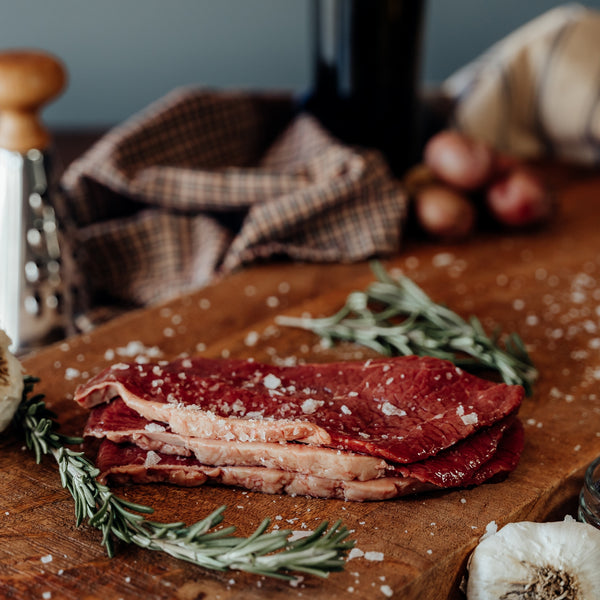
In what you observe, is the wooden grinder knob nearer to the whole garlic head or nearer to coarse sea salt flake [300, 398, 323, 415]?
the whole garlic head

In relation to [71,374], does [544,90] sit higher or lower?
higher

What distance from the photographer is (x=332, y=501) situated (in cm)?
95

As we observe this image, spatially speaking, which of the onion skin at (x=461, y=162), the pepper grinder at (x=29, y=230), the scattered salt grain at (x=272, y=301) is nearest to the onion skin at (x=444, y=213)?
the onion skin at (x=461, y=162)

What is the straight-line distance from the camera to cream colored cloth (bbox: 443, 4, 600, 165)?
6.79 ft

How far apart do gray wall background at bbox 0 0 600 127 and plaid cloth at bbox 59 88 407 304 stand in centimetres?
91

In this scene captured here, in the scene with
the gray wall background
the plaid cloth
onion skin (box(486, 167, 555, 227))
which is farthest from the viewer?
the gray wall background

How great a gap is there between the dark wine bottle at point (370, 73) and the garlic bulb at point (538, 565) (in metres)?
1.19

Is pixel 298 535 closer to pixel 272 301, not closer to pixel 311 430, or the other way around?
pixel 311 430

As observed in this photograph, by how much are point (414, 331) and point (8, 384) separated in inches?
24.3

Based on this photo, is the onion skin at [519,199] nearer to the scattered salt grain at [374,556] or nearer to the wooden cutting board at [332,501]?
the wooden cutting board at [332,501]

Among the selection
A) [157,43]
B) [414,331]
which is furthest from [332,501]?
[157,43]

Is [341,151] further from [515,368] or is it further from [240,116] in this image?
[515,368]

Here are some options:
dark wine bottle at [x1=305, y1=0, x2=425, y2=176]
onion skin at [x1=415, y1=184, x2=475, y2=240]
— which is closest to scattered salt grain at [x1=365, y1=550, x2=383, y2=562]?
onion skin at [x1=415, y1=184, x2=475, y2=240]

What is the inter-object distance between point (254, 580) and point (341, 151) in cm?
108
